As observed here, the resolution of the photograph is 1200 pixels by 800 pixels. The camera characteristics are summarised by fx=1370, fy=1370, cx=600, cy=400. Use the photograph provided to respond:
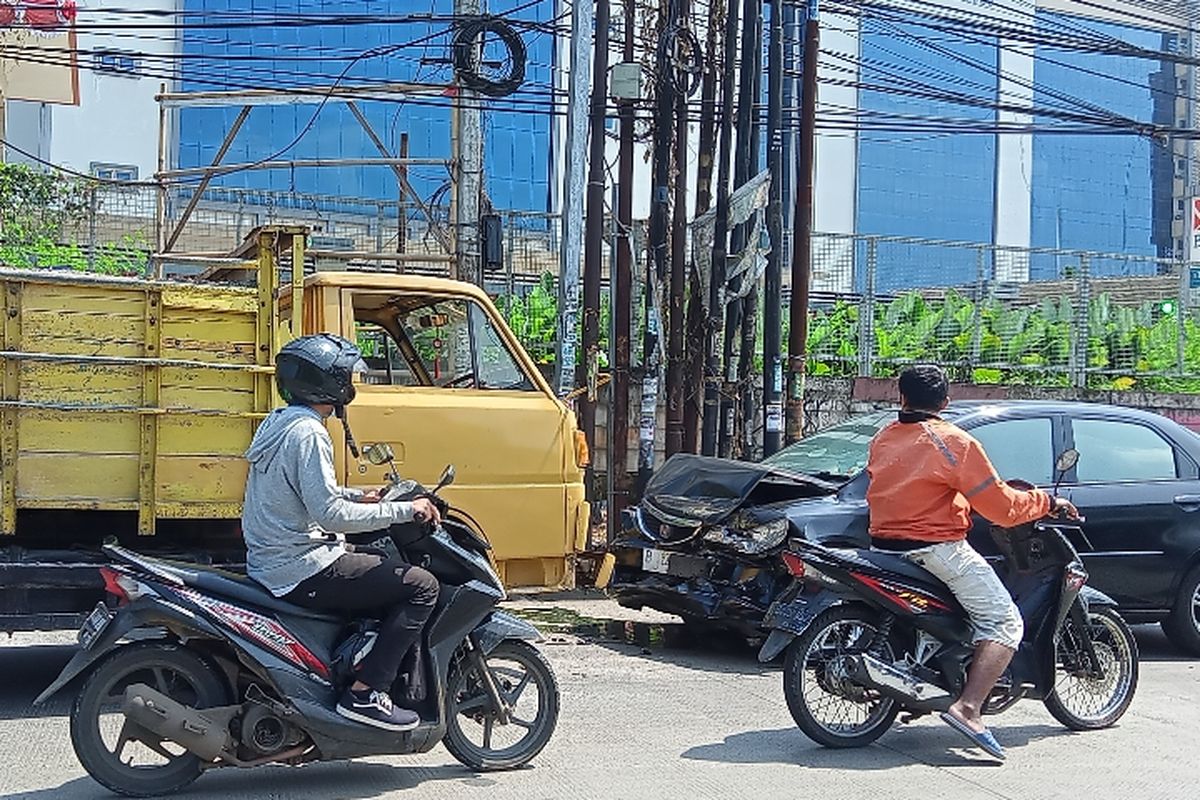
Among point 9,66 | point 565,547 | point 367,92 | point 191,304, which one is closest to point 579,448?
point 565,547

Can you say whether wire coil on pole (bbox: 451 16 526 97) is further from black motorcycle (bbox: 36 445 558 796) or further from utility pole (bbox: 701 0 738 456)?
black motorcycle (bbox: 36 445 558 796)

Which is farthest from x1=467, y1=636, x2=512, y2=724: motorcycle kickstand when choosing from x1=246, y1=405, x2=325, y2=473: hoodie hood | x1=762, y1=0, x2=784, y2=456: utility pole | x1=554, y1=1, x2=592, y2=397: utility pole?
x1=762, y1=0, x2=784, y2=456: utility pole

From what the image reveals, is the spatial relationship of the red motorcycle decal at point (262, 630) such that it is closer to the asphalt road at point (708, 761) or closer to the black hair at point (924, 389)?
the asphalt road at point (708, 761)

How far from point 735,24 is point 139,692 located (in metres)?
9.38

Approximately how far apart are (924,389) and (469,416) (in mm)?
2737

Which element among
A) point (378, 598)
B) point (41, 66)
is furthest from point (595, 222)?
point (41, 66)

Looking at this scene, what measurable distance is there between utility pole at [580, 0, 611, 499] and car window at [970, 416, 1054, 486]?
13.8ft

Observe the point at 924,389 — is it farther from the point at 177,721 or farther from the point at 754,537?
the point at 177,721

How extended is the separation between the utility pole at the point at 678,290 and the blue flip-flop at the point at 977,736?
702 cm

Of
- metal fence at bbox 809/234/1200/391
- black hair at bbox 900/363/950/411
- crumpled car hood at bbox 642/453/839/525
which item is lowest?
crumpled car hood at bbox 642/453/839/525

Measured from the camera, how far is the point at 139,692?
4.98 m

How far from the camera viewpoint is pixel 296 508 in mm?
5203

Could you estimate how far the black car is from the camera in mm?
7984

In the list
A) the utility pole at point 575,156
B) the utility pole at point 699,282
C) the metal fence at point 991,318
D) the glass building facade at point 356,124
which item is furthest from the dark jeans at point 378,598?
the glass building facade at point 356,124
